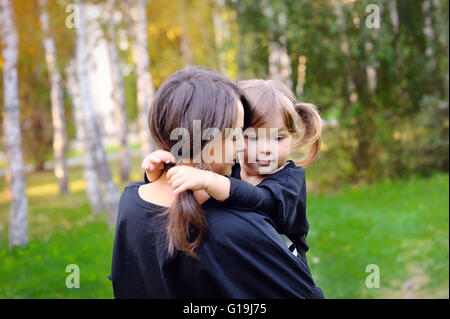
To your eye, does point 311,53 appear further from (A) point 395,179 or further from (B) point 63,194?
(B) point 63,194

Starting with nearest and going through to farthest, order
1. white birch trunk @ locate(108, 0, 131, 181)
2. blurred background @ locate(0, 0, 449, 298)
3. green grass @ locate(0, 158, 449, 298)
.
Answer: green grass @ locate(0, 158, 449, 298)
blurred background @ locate(0, 0, 449, 298)
white birch trunk @ locate(108, 0, 131, 181)

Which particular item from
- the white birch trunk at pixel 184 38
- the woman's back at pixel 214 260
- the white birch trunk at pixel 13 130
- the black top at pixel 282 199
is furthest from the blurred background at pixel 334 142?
the white birch trunk at pixel 184 38

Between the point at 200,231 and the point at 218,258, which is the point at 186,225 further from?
the point at 218,258

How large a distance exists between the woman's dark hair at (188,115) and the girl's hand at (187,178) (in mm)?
39

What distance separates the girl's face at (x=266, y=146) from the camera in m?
2.44

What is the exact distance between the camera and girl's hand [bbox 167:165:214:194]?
164 centimetres

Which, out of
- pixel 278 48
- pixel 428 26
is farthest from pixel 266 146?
pixel 278 48

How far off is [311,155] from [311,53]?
8215 millimetres

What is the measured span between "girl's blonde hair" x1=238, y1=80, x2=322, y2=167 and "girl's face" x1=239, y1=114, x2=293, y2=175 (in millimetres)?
33

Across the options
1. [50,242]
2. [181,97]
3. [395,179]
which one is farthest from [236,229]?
[395,179]

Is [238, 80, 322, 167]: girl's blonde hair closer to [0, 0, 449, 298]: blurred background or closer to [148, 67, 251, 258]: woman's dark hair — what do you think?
[148, 67, 251, 258]: woman's dark hair

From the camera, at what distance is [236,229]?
1675 mm

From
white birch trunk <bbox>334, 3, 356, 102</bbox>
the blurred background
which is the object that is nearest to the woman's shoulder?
the blurred background

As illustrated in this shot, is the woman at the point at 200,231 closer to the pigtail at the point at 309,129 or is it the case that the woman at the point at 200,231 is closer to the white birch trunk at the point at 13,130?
the pigtail at the point at 309,129
